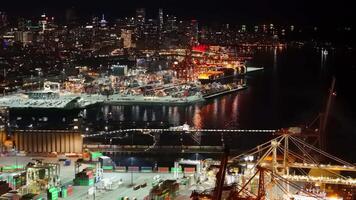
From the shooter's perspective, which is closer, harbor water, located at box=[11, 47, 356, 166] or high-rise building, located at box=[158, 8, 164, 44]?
harbor water, located at box=[11, 47, 356, 166]

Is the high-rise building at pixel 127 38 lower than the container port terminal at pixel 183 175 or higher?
higher

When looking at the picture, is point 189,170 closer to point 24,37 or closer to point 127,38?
point 24,37

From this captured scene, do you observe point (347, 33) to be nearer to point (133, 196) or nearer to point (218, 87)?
point (218, 87)

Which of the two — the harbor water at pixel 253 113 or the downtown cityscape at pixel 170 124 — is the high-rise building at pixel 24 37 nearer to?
the downtown cityscape at pixel 170 124

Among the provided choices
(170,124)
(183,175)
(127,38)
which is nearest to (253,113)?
(170,124)

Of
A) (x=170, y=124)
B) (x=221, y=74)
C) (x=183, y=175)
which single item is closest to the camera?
(x=183, y=175)

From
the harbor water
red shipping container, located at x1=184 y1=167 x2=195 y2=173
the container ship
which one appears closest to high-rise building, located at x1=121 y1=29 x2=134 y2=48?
the container ship

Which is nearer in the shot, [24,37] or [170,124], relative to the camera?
[170,124]

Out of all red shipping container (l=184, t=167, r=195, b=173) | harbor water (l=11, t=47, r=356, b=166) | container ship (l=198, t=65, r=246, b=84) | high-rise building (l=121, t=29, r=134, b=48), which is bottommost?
harbor water (l=11, t=47, r=356, b=166)

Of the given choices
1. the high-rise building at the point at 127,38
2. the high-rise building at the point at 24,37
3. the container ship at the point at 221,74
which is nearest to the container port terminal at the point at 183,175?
the container ship at the point at 221,74

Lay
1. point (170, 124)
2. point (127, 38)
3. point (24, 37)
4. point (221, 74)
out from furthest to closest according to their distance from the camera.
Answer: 1. point (127, 38)
2. point (24, 37)
3. point (221, 74)
4. point (170, 124)

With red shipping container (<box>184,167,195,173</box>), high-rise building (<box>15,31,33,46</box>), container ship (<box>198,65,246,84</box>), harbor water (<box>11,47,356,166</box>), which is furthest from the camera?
high-rise building (<box>15,31,33,46</box>)

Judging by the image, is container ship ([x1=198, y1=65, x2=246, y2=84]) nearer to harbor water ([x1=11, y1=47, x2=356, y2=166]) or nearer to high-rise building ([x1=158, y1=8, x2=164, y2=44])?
harbor water ([x1=11, y1=47, x2=356, y2=166])
